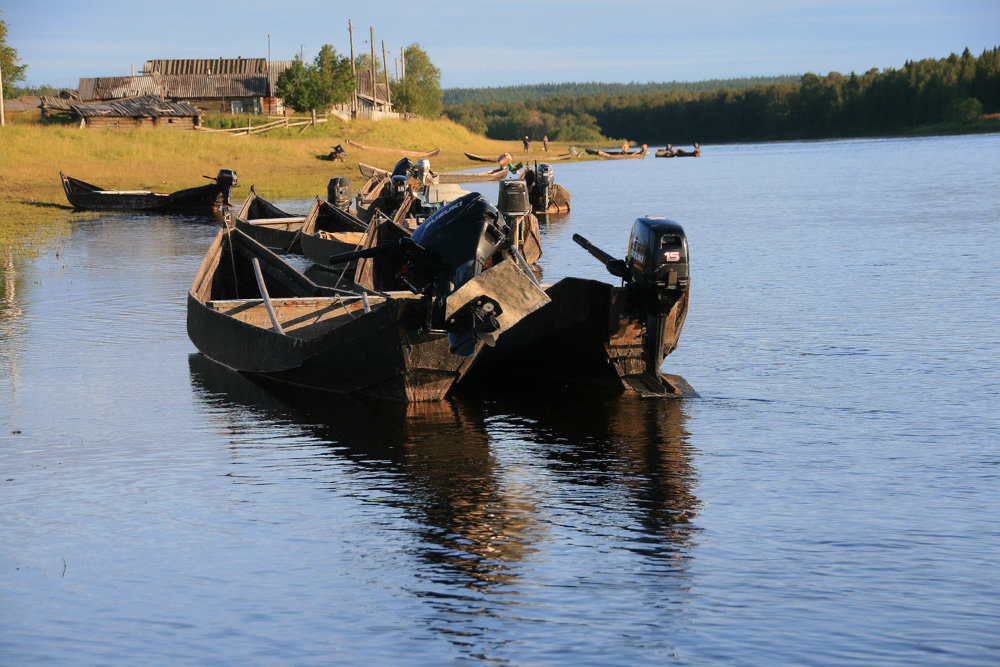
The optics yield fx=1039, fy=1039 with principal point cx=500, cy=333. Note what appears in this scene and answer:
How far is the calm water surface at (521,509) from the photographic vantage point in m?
6.18

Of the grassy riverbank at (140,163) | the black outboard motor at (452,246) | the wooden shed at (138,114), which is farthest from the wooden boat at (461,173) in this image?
the black outboard motor at (452,246)

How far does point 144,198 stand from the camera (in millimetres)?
41281

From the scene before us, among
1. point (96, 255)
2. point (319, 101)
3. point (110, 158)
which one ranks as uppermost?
point (319, 101)

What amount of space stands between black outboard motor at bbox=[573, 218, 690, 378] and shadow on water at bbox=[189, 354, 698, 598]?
80cm

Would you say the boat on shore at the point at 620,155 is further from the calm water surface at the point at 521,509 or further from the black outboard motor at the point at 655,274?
the black outboard motor at the point at 655,274

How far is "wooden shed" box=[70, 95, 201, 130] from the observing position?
64.8 metres

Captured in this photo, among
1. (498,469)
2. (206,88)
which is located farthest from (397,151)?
(498,469)

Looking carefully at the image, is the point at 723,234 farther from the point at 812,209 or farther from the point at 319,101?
the point at 319,101

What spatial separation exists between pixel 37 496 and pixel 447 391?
4830 millimetres

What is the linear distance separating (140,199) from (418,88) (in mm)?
88080

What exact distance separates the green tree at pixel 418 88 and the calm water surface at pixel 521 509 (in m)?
102

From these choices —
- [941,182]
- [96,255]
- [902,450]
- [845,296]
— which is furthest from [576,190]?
[902,450]

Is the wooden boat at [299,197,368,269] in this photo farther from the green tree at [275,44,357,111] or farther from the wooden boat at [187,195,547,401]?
the green tree at [275,44,357,111]

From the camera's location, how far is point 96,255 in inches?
1066
